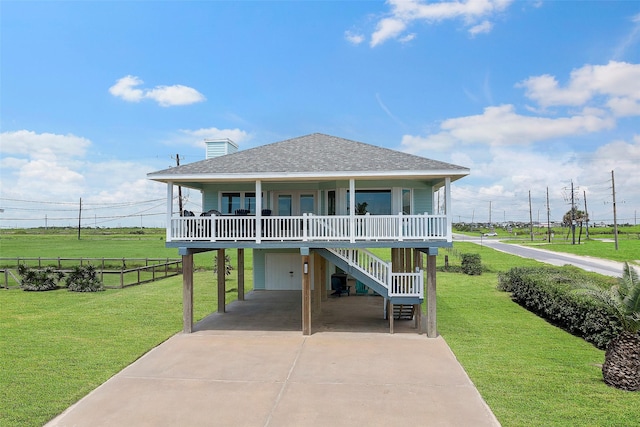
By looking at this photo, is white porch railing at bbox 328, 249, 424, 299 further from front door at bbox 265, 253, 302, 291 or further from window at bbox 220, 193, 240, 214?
front door at bbox 265, 253, 302, 291

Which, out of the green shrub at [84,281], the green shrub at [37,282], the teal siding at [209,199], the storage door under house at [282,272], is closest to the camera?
the teal siding at [209,199]

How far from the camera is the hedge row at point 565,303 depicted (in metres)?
12.2

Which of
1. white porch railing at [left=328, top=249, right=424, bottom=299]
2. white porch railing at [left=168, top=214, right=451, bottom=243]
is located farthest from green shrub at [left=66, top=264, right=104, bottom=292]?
white porch railing at [left=328, top=249, right=424, bottom=299]

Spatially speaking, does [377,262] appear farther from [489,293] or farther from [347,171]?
[489,293]

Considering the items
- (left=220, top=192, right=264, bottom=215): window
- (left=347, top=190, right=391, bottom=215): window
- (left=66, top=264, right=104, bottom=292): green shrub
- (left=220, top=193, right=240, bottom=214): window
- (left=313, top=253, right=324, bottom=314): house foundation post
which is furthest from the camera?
(left=66, top=264, right=104, bottom=292): green shrub

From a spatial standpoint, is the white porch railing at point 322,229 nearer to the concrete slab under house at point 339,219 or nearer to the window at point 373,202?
the concrete slab under house at point 339,219

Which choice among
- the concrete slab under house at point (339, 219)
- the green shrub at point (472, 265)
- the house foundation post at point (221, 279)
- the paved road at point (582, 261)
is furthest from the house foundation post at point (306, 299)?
the paved road at point (582, 261)

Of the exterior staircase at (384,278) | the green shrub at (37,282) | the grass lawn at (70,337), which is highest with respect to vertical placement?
the exterior staircase at (384,278)

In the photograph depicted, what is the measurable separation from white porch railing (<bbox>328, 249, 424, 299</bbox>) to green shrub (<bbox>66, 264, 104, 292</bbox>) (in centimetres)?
1656

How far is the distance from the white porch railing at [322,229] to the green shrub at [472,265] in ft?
62.7

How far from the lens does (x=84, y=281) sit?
23625 millimetres

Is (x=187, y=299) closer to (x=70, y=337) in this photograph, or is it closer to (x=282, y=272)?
(x=70, y=337)

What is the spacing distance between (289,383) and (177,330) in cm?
661

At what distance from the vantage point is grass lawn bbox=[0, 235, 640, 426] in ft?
26.5
